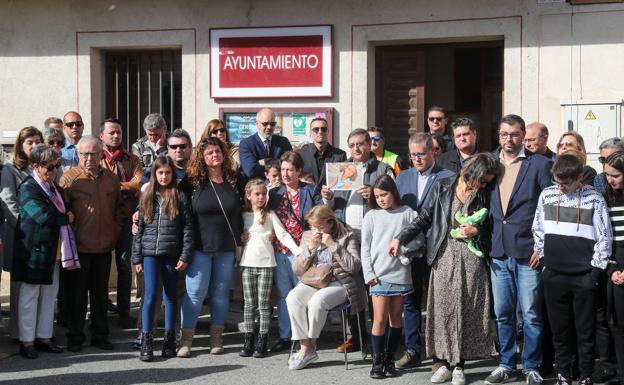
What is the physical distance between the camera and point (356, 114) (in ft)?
36.1

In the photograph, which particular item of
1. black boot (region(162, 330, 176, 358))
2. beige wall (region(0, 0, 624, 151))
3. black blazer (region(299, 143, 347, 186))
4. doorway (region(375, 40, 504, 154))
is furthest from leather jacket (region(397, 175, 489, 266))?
doorway (region(375, 40, 504, 154))

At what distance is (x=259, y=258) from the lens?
7777 millimetres

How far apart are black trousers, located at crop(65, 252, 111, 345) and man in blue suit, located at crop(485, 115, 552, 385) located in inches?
140

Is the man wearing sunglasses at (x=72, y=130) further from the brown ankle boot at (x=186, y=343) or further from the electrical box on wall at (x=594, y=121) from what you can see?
the electrical box on wall at (x=594, y=121)

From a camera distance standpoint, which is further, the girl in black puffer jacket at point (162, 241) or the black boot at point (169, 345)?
the black boot at point (169, 345)

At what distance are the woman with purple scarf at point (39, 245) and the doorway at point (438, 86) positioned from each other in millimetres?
4899

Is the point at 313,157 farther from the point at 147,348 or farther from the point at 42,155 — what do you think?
the point at 42,155

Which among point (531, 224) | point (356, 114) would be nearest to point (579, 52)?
point (356, 114)

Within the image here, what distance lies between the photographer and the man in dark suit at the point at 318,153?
8414 mm

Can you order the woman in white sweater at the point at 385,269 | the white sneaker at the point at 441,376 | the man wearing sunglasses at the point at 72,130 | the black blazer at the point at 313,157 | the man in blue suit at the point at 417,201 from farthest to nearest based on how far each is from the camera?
1. the man wearing sunglasses at the point at 72,130
2. the black blazer at the point at 313,157
3. the man in blue suit at the point at 417,201
4. the woman in white sweater at the point at 385,269
5. the white sneaker at the point at 441,376

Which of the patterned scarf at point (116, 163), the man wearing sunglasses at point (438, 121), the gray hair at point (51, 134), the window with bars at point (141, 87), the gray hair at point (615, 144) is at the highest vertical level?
the window with bars at point (141, 87)

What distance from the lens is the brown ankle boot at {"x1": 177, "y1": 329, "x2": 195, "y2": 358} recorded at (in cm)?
766

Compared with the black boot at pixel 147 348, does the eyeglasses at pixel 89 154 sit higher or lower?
higher

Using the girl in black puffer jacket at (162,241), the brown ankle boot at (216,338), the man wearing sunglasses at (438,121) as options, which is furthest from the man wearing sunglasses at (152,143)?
the man wearing sunglasses at (438,121)
